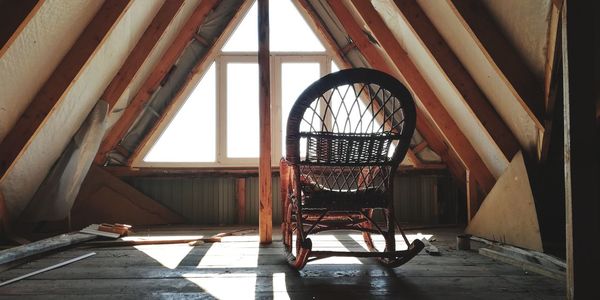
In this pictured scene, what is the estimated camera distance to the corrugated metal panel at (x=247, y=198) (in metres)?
4.83

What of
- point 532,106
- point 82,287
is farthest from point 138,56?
point 532,106

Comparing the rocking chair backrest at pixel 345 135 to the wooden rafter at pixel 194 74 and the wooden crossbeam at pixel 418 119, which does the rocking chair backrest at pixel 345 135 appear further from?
the wooden rafter at pixel 194 74

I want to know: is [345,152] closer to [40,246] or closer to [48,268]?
[48,268]

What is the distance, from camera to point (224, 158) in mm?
4855

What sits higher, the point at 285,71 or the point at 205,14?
the point at 205,14

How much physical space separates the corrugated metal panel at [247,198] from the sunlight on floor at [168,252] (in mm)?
1780

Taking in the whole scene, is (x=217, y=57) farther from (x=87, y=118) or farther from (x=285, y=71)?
(x=87, y=118)

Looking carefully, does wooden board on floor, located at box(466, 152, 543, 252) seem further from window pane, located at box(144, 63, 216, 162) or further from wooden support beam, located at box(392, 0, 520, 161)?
window pane, located at box(144, 63, 216, 162)

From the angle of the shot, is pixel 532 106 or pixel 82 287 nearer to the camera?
pixel 82 287

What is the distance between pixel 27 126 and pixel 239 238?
180 centimetres

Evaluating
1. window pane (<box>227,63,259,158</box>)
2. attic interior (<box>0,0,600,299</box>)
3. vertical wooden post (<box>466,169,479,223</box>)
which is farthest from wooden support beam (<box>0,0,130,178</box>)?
vertical wooden post (<box>466,169,479,223</box>)

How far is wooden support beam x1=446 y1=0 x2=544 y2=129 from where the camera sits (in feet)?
7.71

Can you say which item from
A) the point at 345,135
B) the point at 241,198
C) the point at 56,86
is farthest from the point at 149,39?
the point at 345,135

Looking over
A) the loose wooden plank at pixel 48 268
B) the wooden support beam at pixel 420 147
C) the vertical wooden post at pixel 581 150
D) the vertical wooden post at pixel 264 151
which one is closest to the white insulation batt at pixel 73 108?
the loose wooden plank at pixel 48 268
